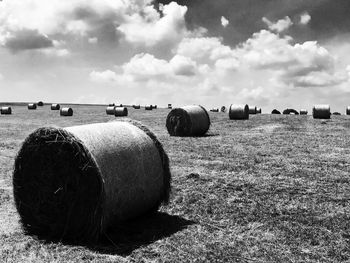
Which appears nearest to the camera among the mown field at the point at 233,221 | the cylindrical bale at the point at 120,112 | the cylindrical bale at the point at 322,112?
the mown field at the point at 233,221

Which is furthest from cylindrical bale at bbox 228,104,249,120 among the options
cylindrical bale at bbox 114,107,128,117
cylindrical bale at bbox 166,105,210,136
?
cylindrical bale at bbox 114,107,128,117

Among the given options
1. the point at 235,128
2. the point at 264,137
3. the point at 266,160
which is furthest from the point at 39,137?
the point at 235,128

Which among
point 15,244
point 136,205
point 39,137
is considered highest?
point 39,137

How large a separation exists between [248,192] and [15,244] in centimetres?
561

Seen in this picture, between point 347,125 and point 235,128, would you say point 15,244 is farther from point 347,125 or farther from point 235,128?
point 347,125

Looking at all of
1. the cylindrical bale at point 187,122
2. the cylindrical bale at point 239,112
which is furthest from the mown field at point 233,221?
the cylindrical bale at point 239,112

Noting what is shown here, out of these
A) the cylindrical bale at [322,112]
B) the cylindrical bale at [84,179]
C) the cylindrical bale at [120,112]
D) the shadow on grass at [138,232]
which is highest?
the cylindrical bale at [322,112]

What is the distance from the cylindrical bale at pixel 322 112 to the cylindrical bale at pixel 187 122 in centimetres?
1568

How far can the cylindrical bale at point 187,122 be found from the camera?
82.6ft

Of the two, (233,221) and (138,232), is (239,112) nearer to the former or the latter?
(233,221)

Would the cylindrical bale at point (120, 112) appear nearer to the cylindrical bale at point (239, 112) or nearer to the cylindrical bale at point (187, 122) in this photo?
the cylindrical bale at point (239, 112)

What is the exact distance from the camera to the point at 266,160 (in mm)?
15453

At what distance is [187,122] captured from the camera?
25.2 meters

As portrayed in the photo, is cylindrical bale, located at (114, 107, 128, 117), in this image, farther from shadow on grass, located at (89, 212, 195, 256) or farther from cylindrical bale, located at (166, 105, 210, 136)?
shadow on grass, located at (89, 212, 195, 256)
